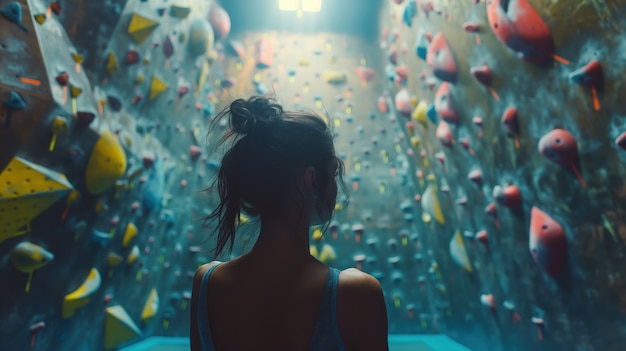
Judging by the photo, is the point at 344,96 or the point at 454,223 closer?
the point at 454,223

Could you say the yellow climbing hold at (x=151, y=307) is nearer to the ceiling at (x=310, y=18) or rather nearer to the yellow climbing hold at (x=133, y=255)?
the yellow climbing hold at (x=133, y=255)

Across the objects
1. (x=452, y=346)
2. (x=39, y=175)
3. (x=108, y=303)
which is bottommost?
(x=452, y=346)

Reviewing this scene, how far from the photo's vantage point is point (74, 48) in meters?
1.94

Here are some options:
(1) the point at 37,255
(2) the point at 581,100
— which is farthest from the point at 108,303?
(2) the point at 581,100

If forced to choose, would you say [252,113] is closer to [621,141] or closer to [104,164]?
[621,141]

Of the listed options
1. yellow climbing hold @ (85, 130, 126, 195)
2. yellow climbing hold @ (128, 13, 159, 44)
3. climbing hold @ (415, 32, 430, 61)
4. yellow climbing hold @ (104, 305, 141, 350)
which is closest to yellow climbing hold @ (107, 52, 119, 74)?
yellow climbing hold @ (128, 13, 159, 44)

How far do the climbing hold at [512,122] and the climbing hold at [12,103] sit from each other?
6.93 feet

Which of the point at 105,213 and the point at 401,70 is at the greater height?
the point at 401,70

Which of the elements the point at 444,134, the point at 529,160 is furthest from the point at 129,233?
the point at 529,160

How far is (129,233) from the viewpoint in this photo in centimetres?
276

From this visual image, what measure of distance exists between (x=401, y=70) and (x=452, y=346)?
2.45 metres

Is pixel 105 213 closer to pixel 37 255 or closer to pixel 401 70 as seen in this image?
pixel 37 255

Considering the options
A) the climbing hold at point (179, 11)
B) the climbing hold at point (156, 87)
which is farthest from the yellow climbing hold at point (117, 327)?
the climbing hold at point (179, 11)

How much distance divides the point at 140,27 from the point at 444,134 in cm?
208
